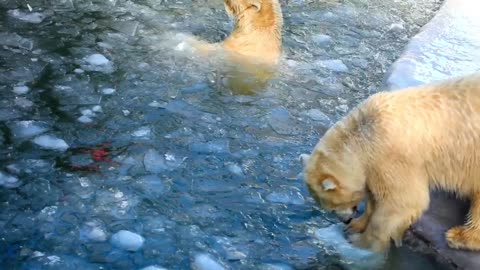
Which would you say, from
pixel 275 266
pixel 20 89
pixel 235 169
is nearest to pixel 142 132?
pixel 235 169

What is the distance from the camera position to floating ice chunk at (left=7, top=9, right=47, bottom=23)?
6.67 metres

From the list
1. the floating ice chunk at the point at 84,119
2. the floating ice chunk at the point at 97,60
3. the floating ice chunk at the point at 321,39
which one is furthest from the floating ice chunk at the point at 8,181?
the floating ice chunk at the point at 321,39

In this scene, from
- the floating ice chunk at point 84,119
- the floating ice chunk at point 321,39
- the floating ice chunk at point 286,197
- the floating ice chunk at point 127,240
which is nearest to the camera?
the floating ice chunk at point 127,240

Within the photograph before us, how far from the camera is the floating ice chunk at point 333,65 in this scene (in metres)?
6.62

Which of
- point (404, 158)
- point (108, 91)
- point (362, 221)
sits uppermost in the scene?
point (404, 158)

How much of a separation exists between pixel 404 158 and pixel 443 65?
75.6 inches

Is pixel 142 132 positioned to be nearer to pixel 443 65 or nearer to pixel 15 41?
pixel 15 41

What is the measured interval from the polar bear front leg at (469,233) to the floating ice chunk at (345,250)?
1.32 ft

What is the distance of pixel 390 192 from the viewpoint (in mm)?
3959

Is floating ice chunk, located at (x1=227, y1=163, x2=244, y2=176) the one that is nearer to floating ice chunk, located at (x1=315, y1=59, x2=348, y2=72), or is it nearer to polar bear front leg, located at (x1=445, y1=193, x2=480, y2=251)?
polar bear front leg, located at (x1=445, y1=193, x2=480, y2=251)

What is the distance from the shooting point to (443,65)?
5.67 meters

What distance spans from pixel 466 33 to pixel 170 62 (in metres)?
2.42

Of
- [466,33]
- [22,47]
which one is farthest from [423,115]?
[22,47]

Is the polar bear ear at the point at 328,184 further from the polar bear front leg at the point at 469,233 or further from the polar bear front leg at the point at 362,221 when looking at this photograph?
the polar bear front leg at the point at 469,233
